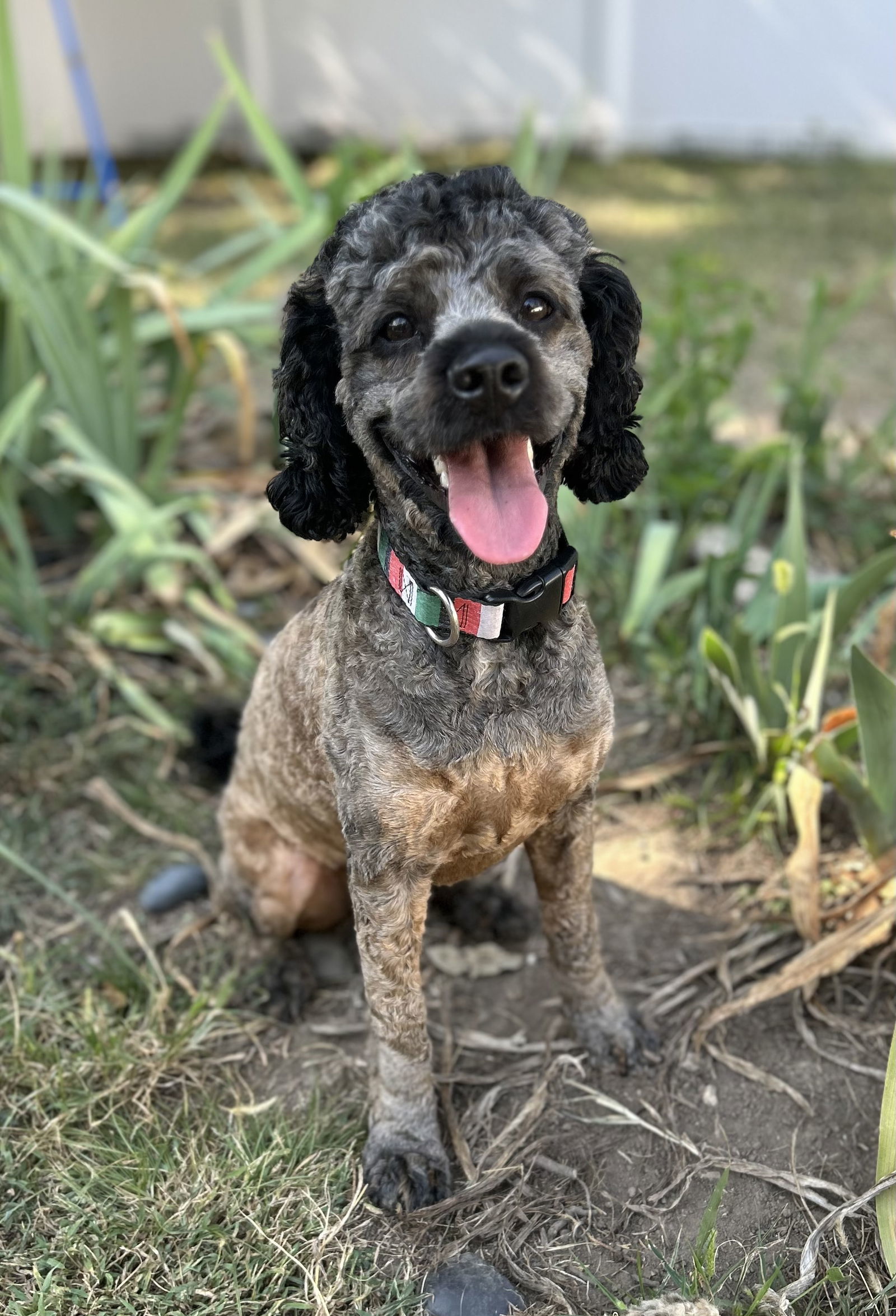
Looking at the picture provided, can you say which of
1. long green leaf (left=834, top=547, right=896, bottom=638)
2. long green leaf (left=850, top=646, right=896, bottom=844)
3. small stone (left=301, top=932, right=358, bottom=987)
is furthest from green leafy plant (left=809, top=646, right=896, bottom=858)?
Answer: small stone (left=301, top=932, right=358, bottom=987)

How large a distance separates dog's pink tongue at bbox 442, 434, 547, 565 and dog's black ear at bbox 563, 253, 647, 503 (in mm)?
252

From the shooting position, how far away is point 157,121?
31.0 ft

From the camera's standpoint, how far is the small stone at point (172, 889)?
3.08 metres

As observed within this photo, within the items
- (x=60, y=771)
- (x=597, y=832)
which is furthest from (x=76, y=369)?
(x=597, y=832)

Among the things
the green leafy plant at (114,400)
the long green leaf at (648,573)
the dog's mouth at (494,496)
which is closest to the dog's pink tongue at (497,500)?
the dog's mouth at (494,496)

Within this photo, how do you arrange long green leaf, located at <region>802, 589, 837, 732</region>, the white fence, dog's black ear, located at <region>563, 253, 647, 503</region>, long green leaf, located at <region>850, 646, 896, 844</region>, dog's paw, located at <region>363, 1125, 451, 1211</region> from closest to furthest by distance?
dog's black ear, located at <region>563, 253, 647, 503</region>
dog's paw, located at <region>363, 1125, 451, 1211</region>
long green leaf, located at <region>850, 646, 896, 844</region>
long green leaf, located at <region>802, 589, 837, 732</region>
the white fence

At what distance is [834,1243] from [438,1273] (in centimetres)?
68

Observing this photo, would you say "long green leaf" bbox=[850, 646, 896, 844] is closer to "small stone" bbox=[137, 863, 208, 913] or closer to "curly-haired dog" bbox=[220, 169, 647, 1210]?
"curly-haired dog" bbox=[220, 169, 647, 1210]

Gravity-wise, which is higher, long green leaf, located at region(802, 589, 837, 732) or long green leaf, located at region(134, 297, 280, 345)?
long green leaf, located at region(134, 297, 280, 345)

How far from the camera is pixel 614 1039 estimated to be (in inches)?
99.3

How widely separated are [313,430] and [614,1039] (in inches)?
55.4

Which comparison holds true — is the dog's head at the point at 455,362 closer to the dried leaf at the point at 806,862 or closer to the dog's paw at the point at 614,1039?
the dried leaf at the point at 806,862

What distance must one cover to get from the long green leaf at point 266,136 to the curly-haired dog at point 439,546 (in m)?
2.34

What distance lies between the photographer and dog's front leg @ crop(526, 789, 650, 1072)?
7.68 feet
